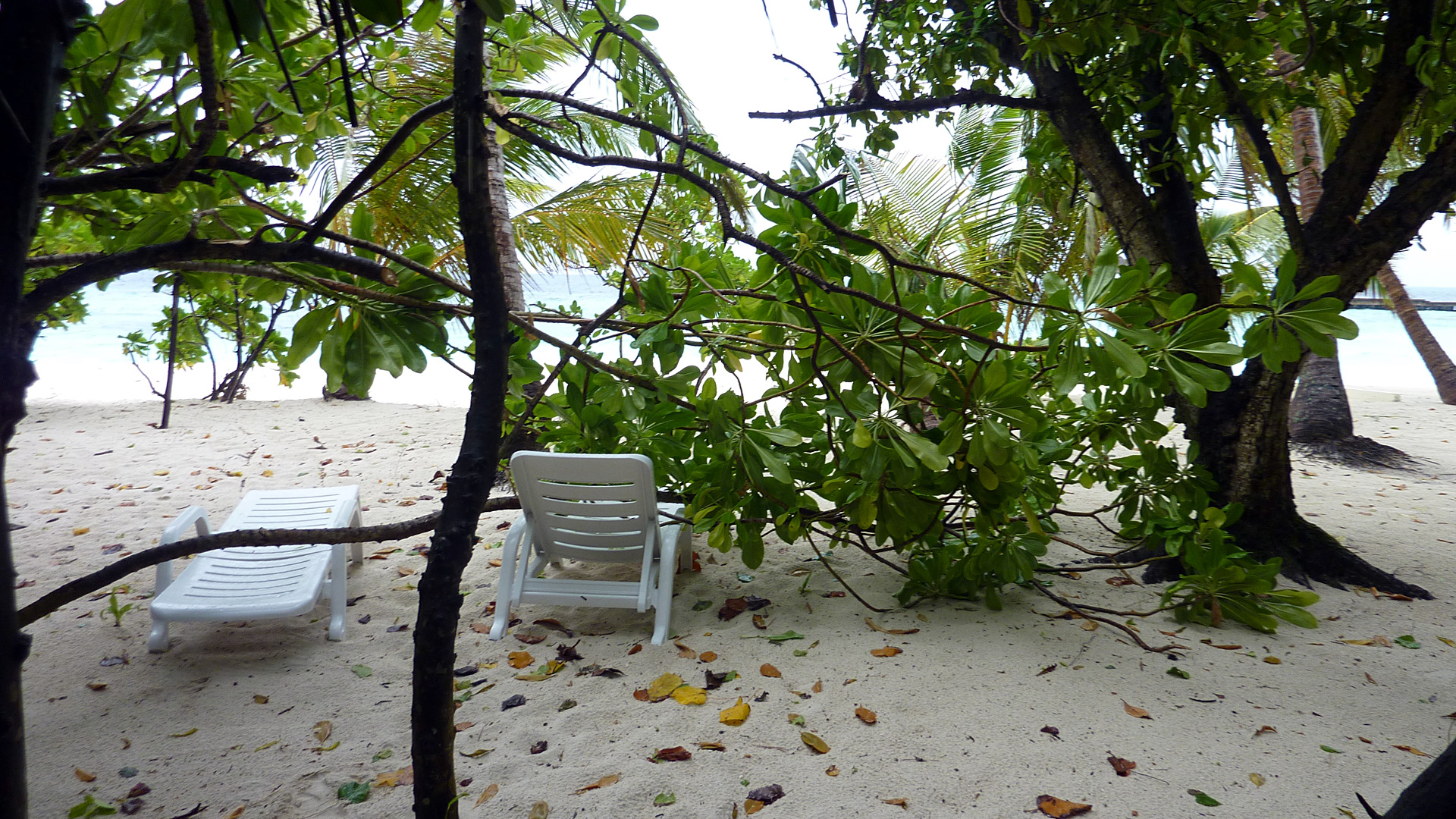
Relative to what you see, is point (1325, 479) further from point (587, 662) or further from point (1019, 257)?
point (587, 662)

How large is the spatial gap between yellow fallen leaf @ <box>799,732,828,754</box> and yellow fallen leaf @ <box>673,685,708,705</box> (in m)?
0.42

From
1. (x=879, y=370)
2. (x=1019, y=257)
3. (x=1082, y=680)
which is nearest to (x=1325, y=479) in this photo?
(x=1019, y=257)

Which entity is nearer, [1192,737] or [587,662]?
[1192,737]

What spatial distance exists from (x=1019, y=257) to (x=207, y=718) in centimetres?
758

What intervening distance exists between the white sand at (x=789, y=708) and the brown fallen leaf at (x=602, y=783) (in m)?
0.02

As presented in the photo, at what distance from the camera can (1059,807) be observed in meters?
2.03

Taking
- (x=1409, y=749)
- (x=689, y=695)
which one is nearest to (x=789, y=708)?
(x=689, y=695)

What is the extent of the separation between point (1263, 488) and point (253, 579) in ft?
15.8

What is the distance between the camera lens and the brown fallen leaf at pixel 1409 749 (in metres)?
2.29

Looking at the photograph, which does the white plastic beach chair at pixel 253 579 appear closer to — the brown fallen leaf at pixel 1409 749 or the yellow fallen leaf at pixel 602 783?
the yellow fallen leaf at pixel 602 783

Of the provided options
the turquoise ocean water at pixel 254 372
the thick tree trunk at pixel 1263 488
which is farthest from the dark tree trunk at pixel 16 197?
the turquoise ocean water at pixel 254 372

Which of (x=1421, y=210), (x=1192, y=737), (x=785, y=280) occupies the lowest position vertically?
(x=1192, y=737)

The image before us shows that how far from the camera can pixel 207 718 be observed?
8.45 ft

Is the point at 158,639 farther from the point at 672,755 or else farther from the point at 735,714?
the point at 735,714
